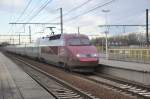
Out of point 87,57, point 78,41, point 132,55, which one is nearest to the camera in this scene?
point 87,57

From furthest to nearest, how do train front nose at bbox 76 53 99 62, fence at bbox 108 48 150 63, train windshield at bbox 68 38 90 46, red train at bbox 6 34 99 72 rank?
fence at bbox 108 48 150 63 → train windshield at bbox 68 38 90 46 → red train at bbox 6 34 99 72 → train front nose at bbox 76 53 99 62

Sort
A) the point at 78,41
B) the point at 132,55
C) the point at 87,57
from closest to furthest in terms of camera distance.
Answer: the point at 87,57 < the point at 78,41 < the point at 132,55

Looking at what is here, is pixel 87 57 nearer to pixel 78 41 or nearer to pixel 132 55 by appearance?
pixel 78 41

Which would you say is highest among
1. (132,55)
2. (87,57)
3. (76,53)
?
(76,53)

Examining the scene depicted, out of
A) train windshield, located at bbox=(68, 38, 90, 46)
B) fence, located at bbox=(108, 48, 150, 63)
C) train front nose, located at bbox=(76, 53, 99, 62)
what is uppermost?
train windshield, located at bbox=(68, 38, 90, 46)

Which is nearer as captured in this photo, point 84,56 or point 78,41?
point 84,56

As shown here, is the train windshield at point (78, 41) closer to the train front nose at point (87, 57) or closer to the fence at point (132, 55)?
the train front nose at point (87, 57)

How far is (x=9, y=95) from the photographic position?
40.1 ft

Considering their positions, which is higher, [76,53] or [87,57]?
[76,53]

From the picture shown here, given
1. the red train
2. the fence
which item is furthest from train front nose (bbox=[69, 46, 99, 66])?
the fence

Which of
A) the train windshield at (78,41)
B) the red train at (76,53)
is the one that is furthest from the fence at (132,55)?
the red train at (76,53)

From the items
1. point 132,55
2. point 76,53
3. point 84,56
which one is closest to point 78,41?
point 76,53

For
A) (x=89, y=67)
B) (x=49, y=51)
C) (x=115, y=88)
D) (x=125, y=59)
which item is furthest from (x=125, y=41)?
(x=115, y=88)

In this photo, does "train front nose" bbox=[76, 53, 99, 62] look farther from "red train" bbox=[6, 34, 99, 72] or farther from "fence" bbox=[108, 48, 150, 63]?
"fence" bbox=[108, 48, 150, 63]
